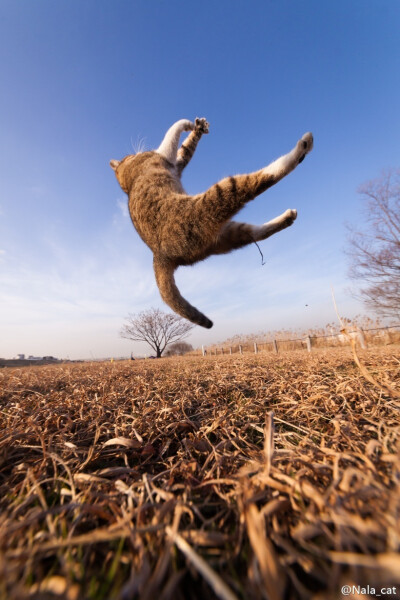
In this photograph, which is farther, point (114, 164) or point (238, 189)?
point (114, 164)

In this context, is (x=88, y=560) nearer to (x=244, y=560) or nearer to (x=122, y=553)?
(x=122, y=553)

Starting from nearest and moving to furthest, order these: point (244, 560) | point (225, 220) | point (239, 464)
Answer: point (244, 560), point (239, 464), point (225, 220)

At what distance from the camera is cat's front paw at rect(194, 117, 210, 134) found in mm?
3418

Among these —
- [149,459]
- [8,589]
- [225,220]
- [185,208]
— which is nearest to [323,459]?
[149,459]

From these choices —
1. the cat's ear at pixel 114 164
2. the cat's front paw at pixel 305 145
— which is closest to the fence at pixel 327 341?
the cat's front paw at pixel 305 145

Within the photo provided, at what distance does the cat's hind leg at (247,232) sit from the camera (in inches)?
108

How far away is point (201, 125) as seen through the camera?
346cm

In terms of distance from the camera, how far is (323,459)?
721 millimetres

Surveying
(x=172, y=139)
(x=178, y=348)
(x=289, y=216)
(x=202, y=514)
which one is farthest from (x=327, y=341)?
(x=178, y=348)

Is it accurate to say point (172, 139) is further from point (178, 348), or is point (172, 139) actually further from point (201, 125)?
point (178, 348)

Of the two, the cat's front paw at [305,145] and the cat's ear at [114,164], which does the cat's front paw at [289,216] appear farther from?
the cat's ear at [114,164]

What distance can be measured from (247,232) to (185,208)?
85 centimetres

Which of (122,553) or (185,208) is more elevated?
(185,208)

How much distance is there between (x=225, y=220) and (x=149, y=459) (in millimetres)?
2014
